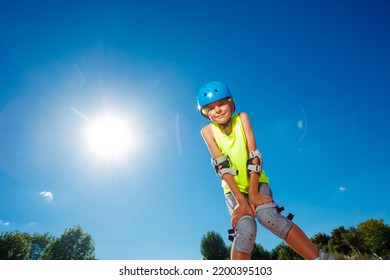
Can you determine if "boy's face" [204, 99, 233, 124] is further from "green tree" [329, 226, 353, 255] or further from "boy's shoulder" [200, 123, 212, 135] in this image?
"green tree" [329, 226, 353, 255]

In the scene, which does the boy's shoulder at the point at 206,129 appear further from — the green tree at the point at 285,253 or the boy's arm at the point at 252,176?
the green tree at the point at 285,253

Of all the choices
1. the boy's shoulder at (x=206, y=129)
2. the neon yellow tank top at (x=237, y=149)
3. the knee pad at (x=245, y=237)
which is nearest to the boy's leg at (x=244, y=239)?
the knee pad at (x=245, y=237)

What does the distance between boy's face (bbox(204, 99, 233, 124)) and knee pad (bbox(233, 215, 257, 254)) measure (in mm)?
1791

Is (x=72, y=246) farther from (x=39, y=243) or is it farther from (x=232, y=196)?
(x=232, y=196)

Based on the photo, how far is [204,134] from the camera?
470 cm

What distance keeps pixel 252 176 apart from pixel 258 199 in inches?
14.7

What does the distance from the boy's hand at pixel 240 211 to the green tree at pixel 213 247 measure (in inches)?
2240

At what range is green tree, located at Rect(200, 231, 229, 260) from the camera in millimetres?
55625

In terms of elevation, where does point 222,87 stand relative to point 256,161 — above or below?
above

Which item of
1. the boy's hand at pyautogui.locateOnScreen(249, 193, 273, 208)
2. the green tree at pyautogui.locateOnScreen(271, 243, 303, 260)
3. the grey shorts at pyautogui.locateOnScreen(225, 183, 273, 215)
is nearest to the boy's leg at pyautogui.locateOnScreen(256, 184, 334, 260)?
the boy's hand at pyautogui.locateOnScreen(249, 193, 273, 208)
